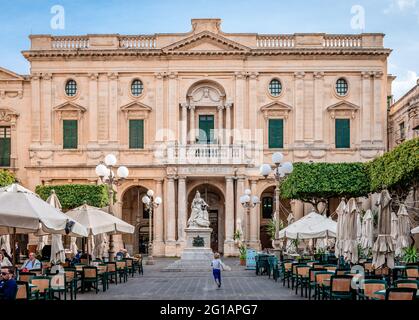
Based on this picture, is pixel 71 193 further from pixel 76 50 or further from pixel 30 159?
pixel 76 50

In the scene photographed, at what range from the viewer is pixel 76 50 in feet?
160

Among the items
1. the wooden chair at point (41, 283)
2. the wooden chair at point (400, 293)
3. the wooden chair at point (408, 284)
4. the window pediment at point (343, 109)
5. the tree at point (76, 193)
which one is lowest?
the wooden chair at point (41, 283)

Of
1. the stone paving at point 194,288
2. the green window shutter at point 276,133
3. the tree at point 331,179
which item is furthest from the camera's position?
the green window shutter at point 276,133

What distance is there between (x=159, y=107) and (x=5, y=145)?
10.7 meters

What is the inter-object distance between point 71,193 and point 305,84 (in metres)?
16.9

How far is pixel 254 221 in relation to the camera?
48188 millimetres

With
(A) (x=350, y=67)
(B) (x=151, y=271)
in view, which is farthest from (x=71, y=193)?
(A) (x=350, y=67)

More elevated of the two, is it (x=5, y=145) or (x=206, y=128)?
(x=206, y=128)

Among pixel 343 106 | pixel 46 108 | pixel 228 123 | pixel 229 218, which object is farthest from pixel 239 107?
pixel 46 108

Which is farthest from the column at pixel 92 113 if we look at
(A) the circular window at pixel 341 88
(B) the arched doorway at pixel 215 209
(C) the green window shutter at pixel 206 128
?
(A) the circular window at pixel 341 88

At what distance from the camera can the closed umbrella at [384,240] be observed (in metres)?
19.1

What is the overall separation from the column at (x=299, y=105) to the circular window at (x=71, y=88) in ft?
48.6

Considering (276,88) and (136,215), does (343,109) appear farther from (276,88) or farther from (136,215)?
(136,215)

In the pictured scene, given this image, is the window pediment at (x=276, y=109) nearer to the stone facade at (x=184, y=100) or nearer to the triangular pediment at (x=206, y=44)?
the stone facade at (x=184, y=100)
